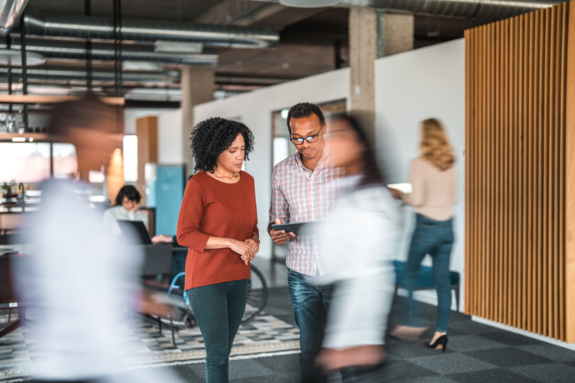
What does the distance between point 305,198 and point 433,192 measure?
2.22m

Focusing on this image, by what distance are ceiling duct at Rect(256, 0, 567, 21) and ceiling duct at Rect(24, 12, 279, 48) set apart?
3.29m

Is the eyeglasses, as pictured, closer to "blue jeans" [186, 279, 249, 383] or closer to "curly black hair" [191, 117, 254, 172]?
"curly black hair" [191, 117, 254, 172]

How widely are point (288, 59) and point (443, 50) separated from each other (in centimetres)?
917

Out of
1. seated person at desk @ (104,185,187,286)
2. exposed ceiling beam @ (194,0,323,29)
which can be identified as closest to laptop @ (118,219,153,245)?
seated person at desk @ (104,185,187,286)

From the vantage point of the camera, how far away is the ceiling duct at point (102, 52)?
1123 centimetres

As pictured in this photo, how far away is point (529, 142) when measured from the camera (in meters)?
5.47

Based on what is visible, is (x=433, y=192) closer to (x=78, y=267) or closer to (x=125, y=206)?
(x=125, y=206)

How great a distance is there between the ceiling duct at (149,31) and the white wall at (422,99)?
3.03 meters

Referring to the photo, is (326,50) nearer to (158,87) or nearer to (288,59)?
(288,59)

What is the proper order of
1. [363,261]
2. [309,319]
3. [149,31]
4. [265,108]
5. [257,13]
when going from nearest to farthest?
[363,261] < [309,319] < [149,31] < [257,13] < [265,108]

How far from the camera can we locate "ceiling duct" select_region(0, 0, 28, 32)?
644 cm

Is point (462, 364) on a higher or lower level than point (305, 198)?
lower

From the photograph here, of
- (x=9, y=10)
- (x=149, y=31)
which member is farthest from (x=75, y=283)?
(x=149, y=31)

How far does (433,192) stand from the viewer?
4.99 metres
